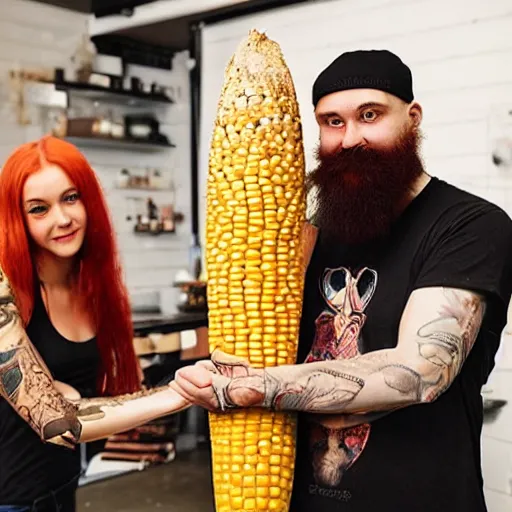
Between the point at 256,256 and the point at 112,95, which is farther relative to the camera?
the point at 112,95

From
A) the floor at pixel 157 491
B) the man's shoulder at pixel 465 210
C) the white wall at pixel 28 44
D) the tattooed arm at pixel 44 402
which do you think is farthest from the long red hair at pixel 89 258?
the white wall at pixel 28 44

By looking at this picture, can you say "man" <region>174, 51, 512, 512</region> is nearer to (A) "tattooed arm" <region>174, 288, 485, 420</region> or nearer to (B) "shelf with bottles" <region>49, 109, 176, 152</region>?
(A) "tattooed arm" <region>174, 288, 485, 420</region>

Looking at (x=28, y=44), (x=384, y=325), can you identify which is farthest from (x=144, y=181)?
(x=384, y=325)

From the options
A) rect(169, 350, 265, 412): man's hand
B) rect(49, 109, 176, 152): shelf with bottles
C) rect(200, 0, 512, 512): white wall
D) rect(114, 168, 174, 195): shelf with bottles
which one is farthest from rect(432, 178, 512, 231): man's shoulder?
rect(114, 168, 174, 195): shelf with bottles

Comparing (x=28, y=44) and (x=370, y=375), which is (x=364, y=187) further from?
(x=28, y=44)

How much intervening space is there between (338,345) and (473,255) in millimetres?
301

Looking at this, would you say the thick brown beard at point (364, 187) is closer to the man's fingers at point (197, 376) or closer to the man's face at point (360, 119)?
the man's face at point (360, 119)

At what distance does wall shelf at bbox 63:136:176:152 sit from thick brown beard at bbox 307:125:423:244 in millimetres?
3792

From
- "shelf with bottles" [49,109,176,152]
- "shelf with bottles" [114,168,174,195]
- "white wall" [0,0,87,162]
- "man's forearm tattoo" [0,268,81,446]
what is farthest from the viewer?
"shelf with bottles" [114,168,174,195]

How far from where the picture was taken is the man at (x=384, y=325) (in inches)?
44.8

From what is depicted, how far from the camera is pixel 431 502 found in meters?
1.23

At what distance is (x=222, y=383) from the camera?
1118 mm

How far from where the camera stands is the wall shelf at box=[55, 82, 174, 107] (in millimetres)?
4797

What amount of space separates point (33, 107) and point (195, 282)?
65.1 inches
